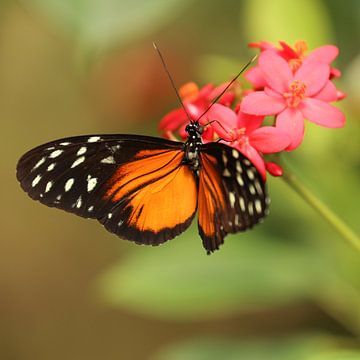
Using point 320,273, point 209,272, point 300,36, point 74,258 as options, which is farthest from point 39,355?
point 300,36

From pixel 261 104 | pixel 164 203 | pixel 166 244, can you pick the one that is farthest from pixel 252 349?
pixel 261 104

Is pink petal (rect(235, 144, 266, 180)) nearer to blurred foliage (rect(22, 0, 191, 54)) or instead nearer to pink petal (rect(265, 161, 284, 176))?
pink petal (rect(265, 161, 284, 176))

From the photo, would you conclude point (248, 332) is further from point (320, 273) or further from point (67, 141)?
point (67, 141)

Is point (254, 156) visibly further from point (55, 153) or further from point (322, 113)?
point (55, 153)

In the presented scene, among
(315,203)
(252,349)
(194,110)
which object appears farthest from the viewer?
(252,349)

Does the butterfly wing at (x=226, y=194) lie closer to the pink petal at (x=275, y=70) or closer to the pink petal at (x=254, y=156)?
the pink petal at (x=254, y=156)
